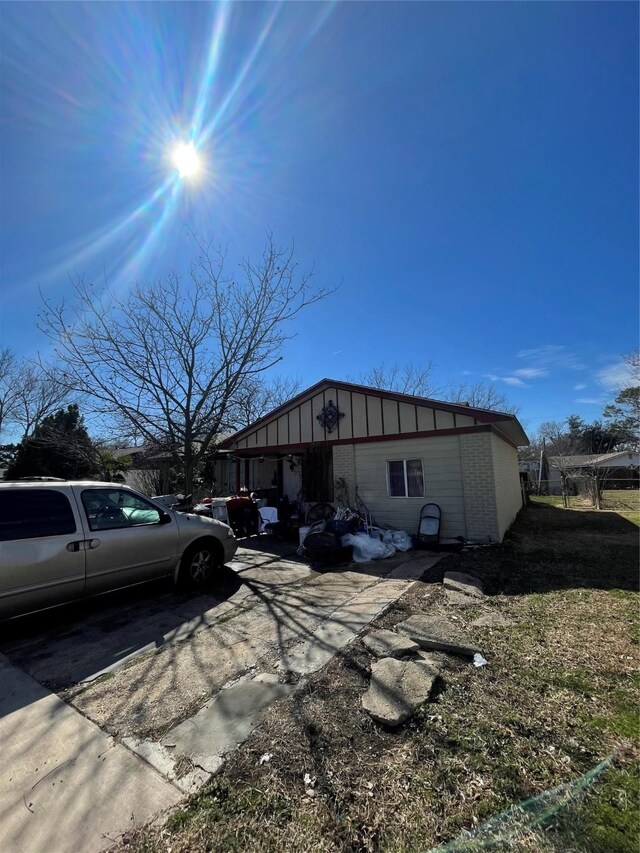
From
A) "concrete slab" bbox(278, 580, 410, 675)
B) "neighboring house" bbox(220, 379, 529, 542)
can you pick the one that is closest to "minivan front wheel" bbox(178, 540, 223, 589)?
"concrete slab" bbox(278, 580, 410, 675)

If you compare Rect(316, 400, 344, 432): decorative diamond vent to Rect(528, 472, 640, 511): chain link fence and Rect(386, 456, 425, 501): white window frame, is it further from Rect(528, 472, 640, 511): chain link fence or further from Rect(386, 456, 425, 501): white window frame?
Rect(528, 472, 640, 511): chain link fence

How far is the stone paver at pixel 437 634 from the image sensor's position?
3400 millimetres

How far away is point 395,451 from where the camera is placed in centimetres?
960

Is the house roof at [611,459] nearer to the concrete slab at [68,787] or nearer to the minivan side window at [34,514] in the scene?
the minivan side window at [34,514]

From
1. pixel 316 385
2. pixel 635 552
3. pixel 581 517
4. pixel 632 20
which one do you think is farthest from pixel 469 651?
pixel 581 517

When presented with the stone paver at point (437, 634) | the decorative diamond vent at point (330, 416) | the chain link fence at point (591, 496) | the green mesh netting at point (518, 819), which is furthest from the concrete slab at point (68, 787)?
the chain link fence at point (591, 496)

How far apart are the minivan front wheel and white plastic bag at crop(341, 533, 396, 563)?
10.5ft

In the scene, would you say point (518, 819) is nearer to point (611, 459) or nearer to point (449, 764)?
point (449, 764)

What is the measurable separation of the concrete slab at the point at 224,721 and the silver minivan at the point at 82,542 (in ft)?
7.81

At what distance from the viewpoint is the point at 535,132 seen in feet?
22.1

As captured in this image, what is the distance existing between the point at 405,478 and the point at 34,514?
7.78 meters

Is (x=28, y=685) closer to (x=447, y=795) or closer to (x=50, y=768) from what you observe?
(x=50, y=768)

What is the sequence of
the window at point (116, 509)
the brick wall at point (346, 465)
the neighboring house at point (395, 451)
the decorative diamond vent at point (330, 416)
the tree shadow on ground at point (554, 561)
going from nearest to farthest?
1. the window at point (116, 509)
2. the tree shadow on ground at point (554, 561)
3. the neighboring house at point (395, 451)
4. the brick wall at point (346, 465)
5. the decorative diamond vent at point (330, 416)

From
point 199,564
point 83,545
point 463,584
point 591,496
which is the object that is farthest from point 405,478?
point 591,496
